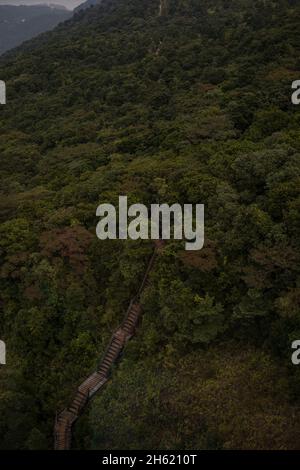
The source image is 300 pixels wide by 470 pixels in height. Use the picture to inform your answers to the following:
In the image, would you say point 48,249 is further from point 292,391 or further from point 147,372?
point 292,391

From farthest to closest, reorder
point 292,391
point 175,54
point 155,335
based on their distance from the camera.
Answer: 1. point 175,54
2. point 155,335
3. point 292,391

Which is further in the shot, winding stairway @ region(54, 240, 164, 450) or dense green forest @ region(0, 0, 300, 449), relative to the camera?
winding stairway @ region(54, 240, 164, 450)

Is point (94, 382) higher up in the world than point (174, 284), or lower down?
lower down

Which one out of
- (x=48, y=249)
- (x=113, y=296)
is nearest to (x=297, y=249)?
(x=113, y=296)

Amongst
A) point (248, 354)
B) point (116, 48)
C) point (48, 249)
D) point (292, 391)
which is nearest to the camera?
point (292, 391)
